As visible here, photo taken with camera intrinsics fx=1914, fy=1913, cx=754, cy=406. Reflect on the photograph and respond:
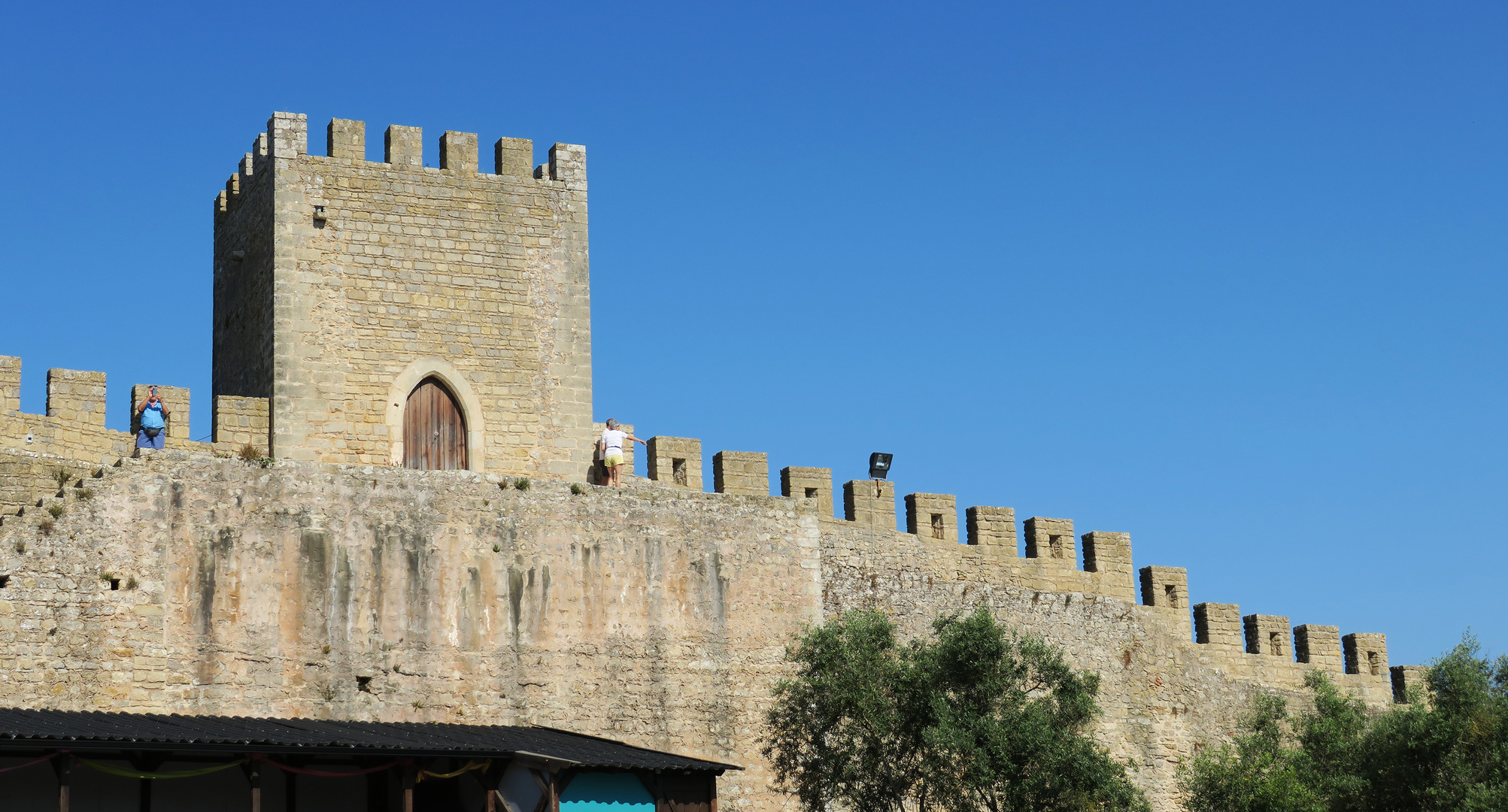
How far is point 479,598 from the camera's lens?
2348cm

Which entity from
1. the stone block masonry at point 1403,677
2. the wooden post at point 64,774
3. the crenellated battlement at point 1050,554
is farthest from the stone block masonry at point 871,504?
the wooden post at point 64,774

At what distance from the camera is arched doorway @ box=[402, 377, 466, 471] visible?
2477cm

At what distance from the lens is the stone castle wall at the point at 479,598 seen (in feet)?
69.7

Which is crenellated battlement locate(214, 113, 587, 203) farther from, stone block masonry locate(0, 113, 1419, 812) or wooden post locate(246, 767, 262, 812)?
wooden post locate(246, 767, 262, 812)

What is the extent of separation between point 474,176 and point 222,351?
173 inches

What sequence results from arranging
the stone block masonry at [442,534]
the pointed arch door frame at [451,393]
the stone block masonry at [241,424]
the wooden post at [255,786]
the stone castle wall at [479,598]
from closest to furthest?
the wooden post at [255,786] → the stone castle wall at [479,598] → the stone block masonry at [442,534] → the stone block masonry at [241,424] → the pointed arch door frame at [451,393]

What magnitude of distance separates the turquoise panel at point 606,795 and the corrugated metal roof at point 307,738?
240mm

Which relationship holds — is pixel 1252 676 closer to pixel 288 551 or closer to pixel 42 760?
pixel 288 551

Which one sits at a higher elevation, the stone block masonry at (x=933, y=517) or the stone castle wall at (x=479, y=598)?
the stone block masonry at (x=933, y=517)

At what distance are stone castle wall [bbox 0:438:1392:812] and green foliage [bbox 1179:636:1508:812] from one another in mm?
3325

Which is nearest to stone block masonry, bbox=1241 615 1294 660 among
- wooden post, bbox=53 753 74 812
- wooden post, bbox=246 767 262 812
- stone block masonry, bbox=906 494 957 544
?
stone block masonry, bbox=906 494 957 544

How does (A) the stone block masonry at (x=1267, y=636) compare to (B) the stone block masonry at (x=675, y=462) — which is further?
(A) the stone block masonry at (x=1267, y=636)

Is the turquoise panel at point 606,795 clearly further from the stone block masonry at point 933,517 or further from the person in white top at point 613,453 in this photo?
the stone block masonry at point 933,517

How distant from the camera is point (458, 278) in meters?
25.4
